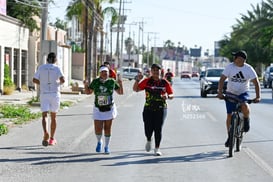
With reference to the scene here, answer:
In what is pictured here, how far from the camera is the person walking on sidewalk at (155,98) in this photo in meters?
12.4

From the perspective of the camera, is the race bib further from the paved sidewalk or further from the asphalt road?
the paved sidewalk

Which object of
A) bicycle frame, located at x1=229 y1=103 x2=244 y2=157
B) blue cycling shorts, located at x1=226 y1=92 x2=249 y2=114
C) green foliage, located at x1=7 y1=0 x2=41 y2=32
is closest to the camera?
bicycle frame, located at x1=229 y1=103 x2=244 y2=157

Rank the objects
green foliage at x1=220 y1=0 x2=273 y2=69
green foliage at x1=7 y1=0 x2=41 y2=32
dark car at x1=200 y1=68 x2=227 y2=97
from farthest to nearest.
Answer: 1. green foliage at x1=220 y1=0 x2=273 y2=69
2. green foliage at x1=7 y1=0 x2=41 y2=32
3. dark car at x1=200 y1=68 x2=227 y2=97

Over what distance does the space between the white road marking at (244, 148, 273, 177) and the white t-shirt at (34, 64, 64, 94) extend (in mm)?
3918

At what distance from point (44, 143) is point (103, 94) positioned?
5.92 feet

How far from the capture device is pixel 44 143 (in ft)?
44.9

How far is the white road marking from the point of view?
1072 cm

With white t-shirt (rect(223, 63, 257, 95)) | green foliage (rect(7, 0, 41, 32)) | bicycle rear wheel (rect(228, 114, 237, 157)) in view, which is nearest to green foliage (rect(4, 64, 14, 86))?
green foliage (rect(7, 0, 41, 32))

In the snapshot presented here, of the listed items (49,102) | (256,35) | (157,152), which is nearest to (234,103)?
Answer: (157,152)

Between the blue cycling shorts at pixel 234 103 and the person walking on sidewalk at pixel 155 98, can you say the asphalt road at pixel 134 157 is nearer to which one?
the person walking on sidewalk at pixel 155 98

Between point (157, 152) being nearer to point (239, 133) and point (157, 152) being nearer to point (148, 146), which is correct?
point (148, 146)

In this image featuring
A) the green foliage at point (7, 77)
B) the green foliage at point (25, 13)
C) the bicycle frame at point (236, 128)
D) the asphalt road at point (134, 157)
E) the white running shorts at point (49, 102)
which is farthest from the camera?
the green foliage at point (25, 13)

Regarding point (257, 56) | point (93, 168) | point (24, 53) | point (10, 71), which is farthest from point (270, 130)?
point (257, 56)

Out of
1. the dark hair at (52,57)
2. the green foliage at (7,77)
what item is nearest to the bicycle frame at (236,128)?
the dark hair at (52,57)
